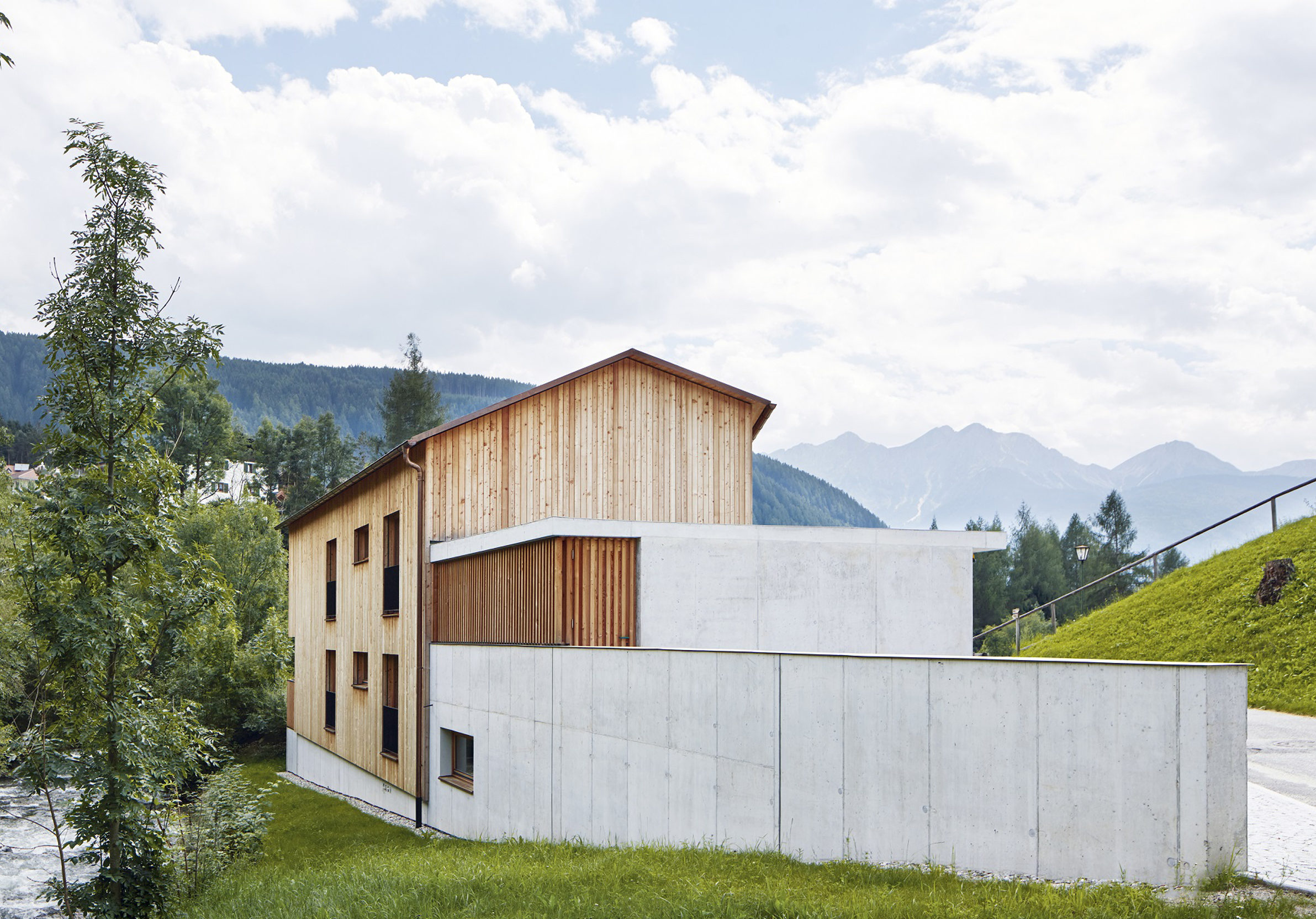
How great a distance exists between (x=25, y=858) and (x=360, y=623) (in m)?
7.69

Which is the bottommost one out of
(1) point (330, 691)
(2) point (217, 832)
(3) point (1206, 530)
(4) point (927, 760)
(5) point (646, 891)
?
(1) point (330, 691)

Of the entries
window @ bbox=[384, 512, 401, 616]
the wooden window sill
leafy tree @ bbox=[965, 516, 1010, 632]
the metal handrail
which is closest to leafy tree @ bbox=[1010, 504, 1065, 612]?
leafy tree @ bbox=[965, 516, 1010, 632]

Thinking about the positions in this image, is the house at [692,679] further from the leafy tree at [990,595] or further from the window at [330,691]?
the leafy tree at [990,595]

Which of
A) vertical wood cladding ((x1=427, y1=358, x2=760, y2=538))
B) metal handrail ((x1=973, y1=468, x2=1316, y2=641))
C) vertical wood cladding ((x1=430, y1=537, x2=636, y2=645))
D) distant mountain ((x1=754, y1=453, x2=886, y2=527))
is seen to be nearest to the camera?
vertical wood cladding ((x1=430, y1=537, x2=636, y2=645))

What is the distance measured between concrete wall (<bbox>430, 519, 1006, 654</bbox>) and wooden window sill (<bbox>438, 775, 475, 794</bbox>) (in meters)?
4.00

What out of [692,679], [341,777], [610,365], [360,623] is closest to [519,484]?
[610,365]

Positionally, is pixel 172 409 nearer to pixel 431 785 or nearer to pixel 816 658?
pixel 431 785

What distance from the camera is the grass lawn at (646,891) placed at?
20.3ft

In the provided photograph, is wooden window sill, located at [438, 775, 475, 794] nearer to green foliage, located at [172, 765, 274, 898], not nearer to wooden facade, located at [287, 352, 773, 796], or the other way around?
wooden facade, located at [287, 352, 773, 796]

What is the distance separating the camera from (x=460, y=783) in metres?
15.8

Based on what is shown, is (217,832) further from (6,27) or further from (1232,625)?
(1232,625)

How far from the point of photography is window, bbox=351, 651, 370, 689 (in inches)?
854

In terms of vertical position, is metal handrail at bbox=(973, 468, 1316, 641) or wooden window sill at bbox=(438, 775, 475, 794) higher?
metal handrail at bbox=(973, 468, 1316, 641)

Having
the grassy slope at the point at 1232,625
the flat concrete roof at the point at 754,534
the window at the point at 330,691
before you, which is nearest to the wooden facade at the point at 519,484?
the flat concrete roof at the point at 754,534
